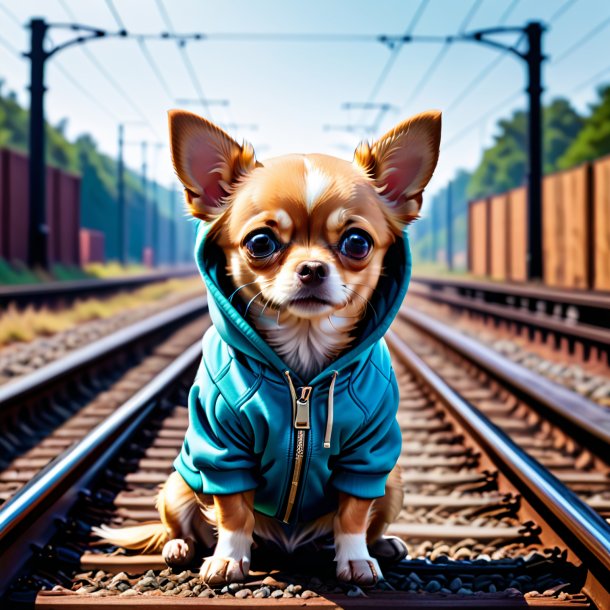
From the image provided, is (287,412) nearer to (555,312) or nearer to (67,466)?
(67,466)

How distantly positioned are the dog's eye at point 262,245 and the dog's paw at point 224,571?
0.93m

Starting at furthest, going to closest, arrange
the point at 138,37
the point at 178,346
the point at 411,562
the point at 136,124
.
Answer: the point at 136,124
the point at 138,37
the point at 178,346
the point at 411,562

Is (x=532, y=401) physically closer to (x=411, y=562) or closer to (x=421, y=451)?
(x=421, y=451)

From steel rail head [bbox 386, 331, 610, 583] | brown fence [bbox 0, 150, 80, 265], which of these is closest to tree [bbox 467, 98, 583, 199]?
brown fence [bbox 0, 150, 80, 265]

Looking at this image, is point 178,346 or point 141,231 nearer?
point 178,346

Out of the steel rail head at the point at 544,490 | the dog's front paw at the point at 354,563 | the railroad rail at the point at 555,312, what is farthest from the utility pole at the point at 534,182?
the dog's front paw at the point at 354,563

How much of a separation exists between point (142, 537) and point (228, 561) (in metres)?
0.52

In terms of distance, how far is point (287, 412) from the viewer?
219 centimetres

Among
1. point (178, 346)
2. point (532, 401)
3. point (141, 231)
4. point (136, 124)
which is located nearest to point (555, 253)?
point (178, 346)

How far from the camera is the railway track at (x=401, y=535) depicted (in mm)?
2332

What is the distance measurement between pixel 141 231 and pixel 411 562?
84.5 m

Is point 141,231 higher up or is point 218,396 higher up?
point 141,231

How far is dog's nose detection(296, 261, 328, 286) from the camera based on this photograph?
194 cm

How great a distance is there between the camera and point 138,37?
630 inches
